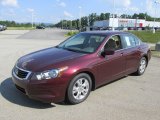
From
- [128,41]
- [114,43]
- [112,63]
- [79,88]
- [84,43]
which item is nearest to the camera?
[79,88]

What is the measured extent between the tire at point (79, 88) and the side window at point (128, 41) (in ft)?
6.48

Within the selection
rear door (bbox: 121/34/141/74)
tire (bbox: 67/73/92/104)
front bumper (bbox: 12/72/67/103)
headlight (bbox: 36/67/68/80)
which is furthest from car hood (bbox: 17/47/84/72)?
rear door (bbox: 121/34/141/74)

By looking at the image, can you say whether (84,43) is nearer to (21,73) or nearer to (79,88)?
(79,88)

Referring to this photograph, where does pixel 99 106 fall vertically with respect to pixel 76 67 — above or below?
below

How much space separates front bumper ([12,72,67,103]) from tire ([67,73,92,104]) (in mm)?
227

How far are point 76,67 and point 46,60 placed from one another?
28.1 inches

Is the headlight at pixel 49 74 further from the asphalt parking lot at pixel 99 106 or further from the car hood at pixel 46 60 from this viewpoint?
the asphalt parking lot at pixel 99 106

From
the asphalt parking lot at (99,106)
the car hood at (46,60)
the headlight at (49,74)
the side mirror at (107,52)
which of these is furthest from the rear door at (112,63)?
the headlight at (49,74)

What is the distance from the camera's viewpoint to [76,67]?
5.30 metres

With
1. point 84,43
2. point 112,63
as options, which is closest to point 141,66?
point 112,63

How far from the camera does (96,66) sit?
19.1 feet

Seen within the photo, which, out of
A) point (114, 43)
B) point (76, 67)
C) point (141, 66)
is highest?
point (114, 43)

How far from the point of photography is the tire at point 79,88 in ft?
17.3

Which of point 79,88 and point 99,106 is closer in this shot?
point 99,106
